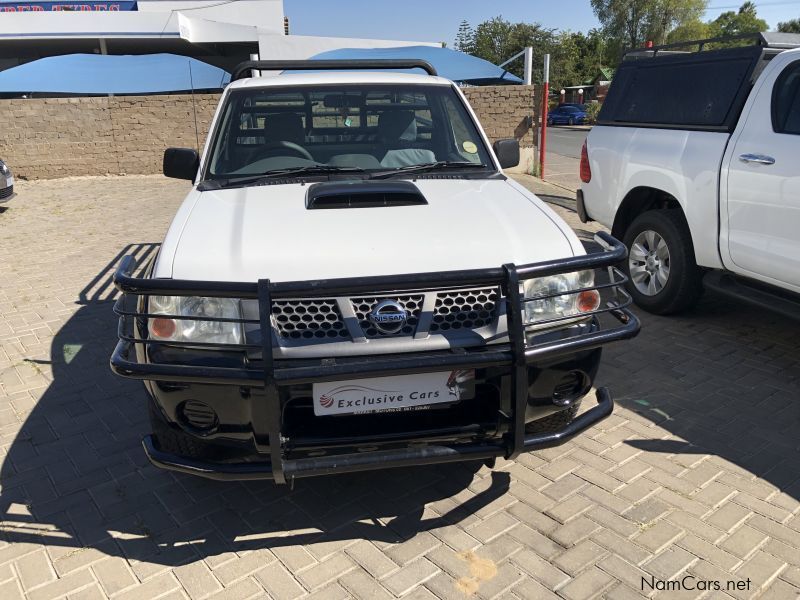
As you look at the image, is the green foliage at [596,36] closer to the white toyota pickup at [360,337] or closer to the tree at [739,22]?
the tree at [739,22]

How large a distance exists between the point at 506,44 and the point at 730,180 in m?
51.6

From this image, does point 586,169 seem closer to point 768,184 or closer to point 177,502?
point 768,184

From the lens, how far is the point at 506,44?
5200 cm

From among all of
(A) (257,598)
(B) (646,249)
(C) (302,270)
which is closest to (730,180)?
(B) (646,249)

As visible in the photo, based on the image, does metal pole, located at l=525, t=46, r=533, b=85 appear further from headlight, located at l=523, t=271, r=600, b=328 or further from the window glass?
headlight, located at l=523, t=271, r=600, b=328

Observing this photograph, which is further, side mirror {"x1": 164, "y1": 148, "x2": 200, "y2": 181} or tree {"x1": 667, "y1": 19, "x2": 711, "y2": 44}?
tree {"x1": 667, "y1": 19, "x2": 711, "y2": 44}

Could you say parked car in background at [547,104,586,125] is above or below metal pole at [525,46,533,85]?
below

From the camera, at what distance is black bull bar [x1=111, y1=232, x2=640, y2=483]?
7.76 feet

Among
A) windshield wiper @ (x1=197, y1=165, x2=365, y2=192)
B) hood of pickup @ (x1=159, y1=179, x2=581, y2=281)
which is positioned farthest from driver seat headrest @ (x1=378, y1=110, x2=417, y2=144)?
hood of pickup @ (x1=159, y1=179, x2=581, y2=281)

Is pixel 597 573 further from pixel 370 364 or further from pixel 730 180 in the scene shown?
pixel 730 180

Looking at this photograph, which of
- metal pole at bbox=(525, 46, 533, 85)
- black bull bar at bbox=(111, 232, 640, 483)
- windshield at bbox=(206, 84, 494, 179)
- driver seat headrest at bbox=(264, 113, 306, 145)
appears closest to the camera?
black bull bar at bbox=(111, 232, 640, 483)

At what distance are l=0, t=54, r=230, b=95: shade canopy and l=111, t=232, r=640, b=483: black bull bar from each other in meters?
14.5

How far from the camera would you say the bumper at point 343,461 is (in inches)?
98.0

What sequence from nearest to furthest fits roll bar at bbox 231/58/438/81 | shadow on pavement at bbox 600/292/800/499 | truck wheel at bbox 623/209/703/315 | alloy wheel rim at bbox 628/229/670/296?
1. shadow on pavement at bbox 600/292/800/499
2. roll bar at bbox 231/58/438/81
3. truck wheel at bbox 623/209/703/315
4. alloy wheel rim at bbox 628/229/670/296
